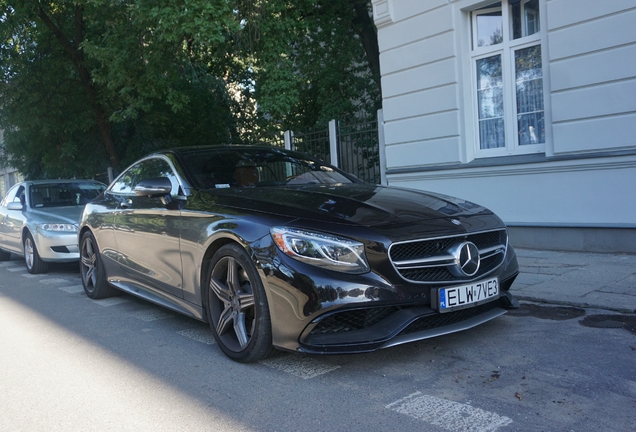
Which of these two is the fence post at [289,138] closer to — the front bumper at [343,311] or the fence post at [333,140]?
the fence post at [333,140]

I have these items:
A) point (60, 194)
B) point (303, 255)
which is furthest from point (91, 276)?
point (303, 255)

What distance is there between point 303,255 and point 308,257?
4 cm

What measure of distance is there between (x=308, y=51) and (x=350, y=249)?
11.8m

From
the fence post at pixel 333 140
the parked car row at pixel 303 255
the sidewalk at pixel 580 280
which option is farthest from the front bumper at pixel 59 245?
the sidewalk at pixel 580 280

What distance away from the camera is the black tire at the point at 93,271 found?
20.9ft

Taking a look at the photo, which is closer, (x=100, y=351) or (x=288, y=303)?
(x=288, y=303)

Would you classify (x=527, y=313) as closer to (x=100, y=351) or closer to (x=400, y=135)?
(x=100, y=351)

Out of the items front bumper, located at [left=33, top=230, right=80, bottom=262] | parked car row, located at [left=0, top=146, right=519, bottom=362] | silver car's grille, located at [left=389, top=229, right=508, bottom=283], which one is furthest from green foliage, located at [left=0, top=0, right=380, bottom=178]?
silver car's grille, located at [left=389, top=229, right=508, bottom=283]

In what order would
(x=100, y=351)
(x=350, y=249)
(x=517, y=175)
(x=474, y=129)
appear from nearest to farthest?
(x=350, y=249) → (x=100, y=351) → (x=517, y=175) → (x=474, y=129)

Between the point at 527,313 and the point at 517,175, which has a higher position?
the point at 517,175

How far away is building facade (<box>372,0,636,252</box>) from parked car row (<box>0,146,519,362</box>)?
3.61 m

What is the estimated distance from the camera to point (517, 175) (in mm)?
8211

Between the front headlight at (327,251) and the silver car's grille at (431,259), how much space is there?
204 mm

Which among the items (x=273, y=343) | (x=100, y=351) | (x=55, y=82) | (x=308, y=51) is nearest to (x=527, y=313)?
(x=273, y=343)
